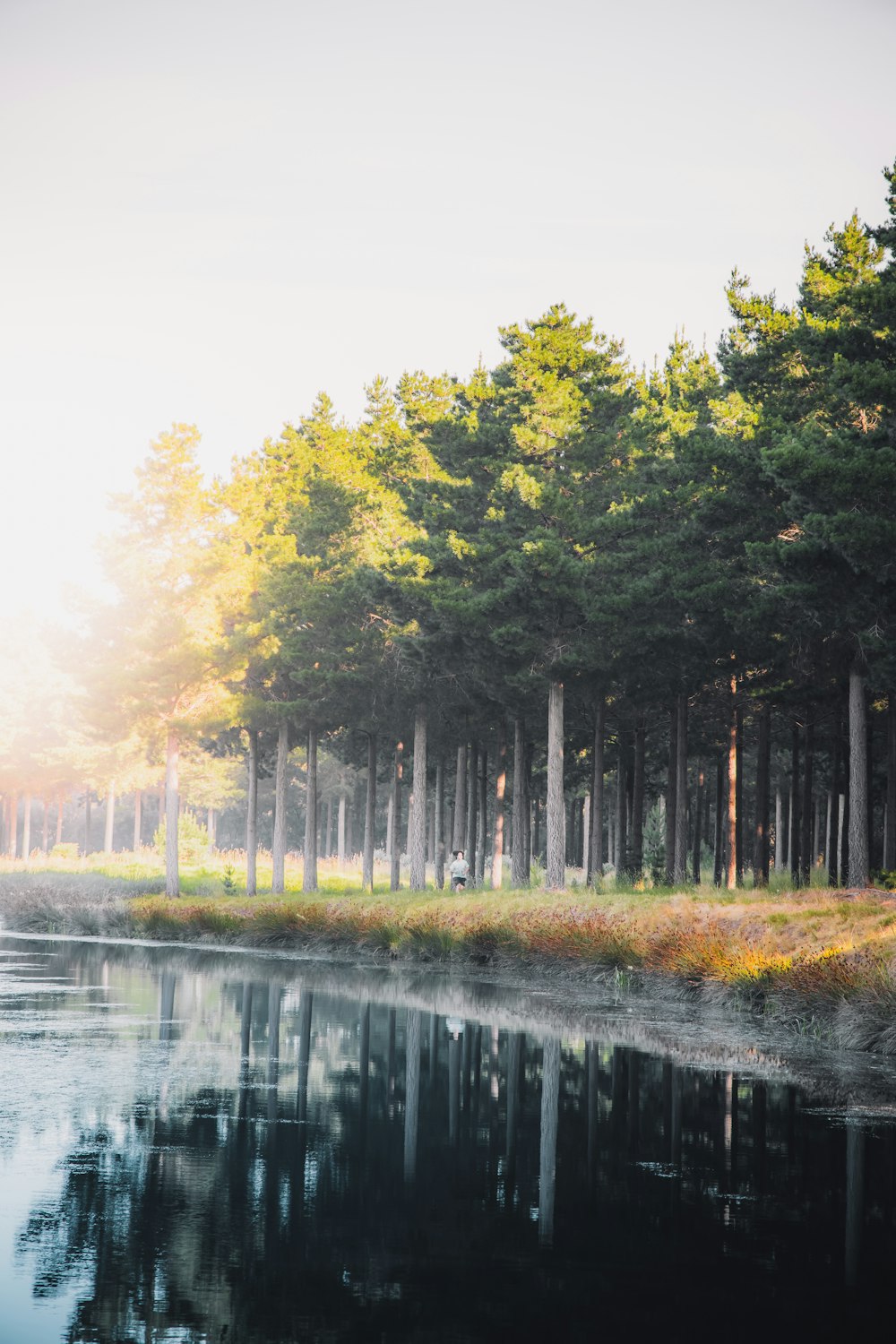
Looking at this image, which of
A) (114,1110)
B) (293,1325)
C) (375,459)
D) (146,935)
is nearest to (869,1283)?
(293,1325)

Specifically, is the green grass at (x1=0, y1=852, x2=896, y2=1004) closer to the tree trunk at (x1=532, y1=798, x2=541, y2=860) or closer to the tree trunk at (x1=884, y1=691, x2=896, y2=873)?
the tree trunk at (x1=884, y1=691, x2=896, y2=873)

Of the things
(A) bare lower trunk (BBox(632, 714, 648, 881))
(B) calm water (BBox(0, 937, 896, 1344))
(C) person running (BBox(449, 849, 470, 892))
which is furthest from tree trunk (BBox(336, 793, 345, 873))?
(B) calm water (BBox(0, 937, 896, 1344))

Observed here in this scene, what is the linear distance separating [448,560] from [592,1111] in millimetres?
26694

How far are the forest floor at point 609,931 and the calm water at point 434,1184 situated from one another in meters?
1.63

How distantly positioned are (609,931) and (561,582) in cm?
1213

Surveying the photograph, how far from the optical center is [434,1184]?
1002cm

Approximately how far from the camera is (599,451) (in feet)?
128

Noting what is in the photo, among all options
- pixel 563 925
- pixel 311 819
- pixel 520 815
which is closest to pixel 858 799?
pixel 563 925

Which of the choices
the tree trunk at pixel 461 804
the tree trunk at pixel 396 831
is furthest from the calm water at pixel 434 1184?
the tree trunk at pixel 396 831

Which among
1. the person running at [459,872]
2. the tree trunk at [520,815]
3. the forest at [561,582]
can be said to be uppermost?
the forest at [561,582]

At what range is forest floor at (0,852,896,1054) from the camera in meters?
19.8

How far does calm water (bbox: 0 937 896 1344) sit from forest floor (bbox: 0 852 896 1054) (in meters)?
1.63

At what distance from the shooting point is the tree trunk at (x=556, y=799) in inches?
1470

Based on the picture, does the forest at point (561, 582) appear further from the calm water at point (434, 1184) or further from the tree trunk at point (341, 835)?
the tree trunk at point (341, 835)
